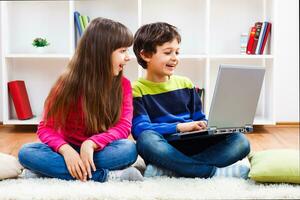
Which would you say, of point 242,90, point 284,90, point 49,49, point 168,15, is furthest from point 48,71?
point 242,90

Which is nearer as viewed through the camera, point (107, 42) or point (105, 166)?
point (105, 166)

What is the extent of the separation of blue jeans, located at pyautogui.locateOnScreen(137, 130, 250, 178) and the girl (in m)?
0.06

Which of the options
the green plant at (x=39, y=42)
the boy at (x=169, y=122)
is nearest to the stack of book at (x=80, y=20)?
the green plant at (x=39, y=42)

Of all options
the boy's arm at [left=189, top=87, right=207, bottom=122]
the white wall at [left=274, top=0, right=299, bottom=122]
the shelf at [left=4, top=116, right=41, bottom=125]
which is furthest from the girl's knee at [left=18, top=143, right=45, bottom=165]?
the white wall at [left=274, top=0, right=299, bottom=122]

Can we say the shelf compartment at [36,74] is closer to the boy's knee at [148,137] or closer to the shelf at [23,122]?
the shelf at [23,122]

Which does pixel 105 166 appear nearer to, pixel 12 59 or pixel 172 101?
pixel 172 101

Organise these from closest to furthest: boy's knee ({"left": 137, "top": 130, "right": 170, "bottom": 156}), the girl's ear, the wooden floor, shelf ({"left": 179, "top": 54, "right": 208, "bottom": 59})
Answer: boy's knee ({"left": 137, "top": 130, "right": 170, "bottom": 156}) → the girl's ear → the wooden floor → shelf ({"left": 179, "top": 54, "right": 208, "bottom": 59})

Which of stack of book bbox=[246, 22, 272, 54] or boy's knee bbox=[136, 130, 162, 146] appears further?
stack of book bbox=[246, 22, 272, 54]

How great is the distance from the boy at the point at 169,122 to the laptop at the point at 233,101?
0.09 m

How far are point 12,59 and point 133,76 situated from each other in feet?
2.65

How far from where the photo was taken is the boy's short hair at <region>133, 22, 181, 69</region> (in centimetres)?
A: 194

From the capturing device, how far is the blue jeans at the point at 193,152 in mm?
1750

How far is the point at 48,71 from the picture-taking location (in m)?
3.63

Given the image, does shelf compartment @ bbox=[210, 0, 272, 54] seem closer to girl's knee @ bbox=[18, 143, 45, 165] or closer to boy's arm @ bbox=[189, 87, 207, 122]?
boy's arm @ bbox=[189, 87, 207, 122]
